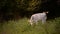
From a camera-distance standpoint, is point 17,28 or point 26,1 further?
point 26,1

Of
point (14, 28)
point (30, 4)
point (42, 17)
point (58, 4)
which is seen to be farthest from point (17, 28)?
point (58, 4)

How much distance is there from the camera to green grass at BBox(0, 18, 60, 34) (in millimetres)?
7996

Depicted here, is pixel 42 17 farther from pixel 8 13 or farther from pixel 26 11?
pixel 8 13

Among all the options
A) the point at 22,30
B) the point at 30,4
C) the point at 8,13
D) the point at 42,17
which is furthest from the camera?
the point at 8,13

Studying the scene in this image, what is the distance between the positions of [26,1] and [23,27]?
2302mm

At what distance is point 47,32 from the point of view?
7.95m

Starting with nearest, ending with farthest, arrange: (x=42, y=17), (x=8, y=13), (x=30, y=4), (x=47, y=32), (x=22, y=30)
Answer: (x=47, y=32) < (x=22, y=30) < (x=42, y=17) < (x=30, y=4) < (x=8, y=13)

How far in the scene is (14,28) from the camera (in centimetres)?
926

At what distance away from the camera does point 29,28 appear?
8984 millimetres

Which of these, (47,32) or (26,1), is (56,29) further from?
(26,1)

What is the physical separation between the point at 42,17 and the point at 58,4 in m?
2.32

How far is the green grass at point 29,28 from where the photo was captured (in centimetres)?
800

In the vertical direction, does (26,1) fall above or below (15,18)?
above

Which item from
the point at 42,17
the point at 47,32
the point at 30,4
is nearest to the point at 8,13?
the point at 30,4
